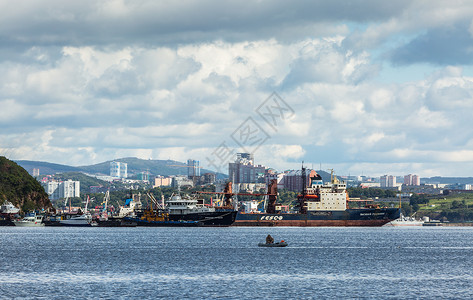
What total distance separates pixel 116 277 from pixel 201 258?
26.7 meters

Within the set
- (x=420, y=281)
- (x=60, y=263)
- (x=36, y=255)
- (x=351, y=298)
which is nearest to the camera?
(x=351, y=298)

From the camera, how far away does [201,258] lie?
106 metres

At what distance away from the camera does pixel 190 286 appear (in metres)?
73.7

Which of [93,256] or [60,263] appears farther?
[93,256]

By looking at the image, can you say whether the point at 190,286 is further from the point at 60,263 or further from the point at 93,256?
the point at 93,256

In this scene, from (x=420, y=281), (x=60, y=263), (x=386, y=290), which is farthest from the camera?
(x=60, y=263)

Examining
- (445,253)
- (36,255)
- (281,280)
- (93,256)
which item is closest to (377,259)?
(445,253)

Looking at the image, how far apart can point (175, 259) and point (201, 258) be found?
13.0 feet

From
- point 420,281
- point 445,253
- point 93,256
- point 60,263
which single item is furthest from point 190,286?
point 445,253

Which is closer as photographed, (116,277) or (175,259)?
(116,277)

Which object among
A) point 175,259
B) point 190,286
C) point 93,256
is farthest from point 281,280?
point 93,256

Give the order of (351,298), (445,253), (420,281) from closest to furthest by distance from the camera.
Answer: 1. (351,298)
2. (420,281)
3. (445,253)

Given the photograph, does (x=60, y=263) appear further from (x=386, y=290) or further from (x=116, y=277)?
(x=386, y=290)

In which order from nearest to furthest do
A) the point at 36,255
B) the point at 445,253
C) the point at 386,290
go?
1. the point at 386,290
2. the point at 36,255
3. the point at 445,253
